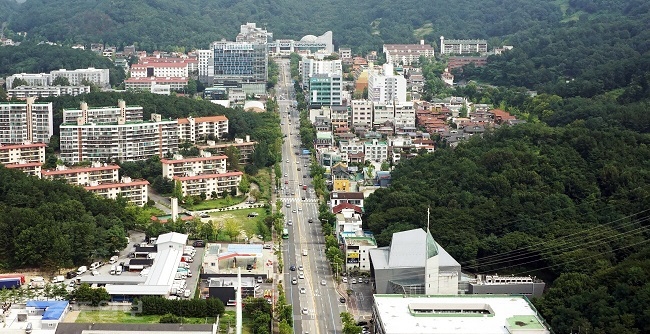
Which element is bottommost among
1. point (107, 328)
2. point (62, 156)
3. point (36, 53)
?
point (107, 328)

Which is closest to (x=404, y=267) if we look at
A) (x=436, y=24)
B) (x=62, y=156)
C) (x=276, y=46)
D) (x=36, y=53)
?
(x=62, y=156)

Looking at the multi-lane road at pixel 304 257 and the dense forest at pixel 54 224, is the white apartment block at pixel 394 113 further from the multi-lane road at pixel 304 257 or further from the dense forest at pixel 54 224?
the dense forest at pixel 54 224

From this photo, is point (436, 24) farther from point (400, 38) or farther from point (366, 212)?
point (366, 212)

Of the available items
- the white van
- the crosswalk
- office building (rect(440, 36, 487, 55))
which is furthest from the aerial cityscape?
office building (rect(440, 36, 487, 55))

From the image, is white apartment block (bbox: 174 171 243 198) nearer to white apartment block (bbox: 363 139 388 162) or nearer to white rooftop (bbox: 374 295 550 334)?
white apartment block (bbox: 363 139 388 162)

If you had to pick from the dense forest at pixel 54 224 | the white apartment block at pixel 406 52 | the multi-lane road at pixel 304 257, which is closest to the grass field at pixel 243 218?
the multi-lane road at pixel 304 257

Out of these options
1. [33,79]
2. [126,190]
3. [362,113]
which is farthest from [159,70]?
[126,190]
